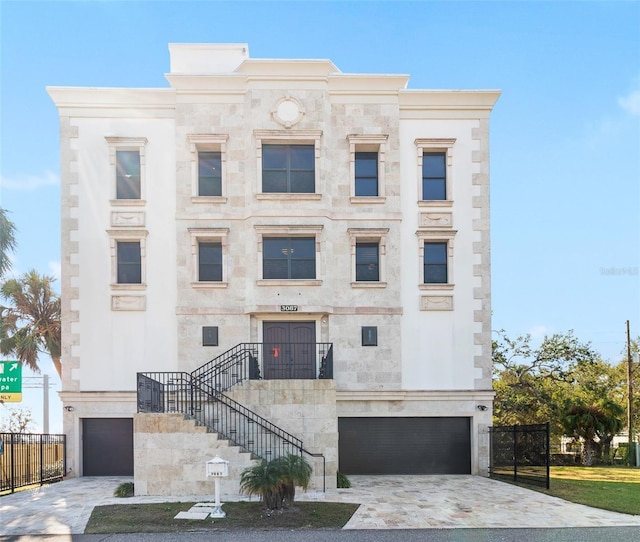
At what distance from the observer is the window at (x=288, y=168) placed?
18422 millimetres

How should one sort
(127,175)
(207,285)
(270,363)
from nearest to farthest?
(270,363)
(207,285)
(127,175)

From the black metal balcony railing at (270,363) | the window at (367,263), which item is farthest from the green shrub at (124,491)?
the window at (367,263)

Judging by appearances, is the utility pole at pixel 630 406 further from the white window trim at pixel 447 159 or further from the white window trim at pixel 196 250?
the white window trim at pixel 196 250

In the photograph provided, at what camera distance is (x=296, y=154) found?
18531mm

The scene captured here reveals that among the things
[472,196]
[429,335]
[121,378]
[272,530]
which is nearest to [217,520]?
[272,530]

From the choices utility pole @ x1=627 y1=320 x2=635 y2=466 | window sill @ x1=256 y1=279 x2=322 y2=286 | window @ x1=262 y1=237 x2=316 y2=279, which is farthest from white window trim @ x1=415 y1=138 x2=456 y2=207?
utility pole @ x1=627 y1=320 x2=635 y2=466

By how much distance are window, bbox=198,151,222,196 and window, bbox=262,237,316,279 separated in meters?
2.49

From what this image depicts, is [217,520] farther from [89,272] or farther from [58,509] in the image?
[89,272]

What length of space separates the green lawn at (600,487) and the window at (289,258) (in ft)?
30.4

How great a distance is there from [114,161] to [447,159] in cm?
1111

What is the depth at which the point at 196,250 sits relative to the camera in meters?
18.3

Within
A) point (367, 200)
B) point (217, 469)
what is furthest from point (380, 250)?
point (217, 469)

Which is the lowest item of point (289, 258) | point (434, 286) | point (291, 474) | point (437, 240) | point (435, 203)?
point (291, 474)

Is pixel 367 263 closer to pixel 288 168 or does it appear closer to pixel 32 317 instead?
pixel 288 168
